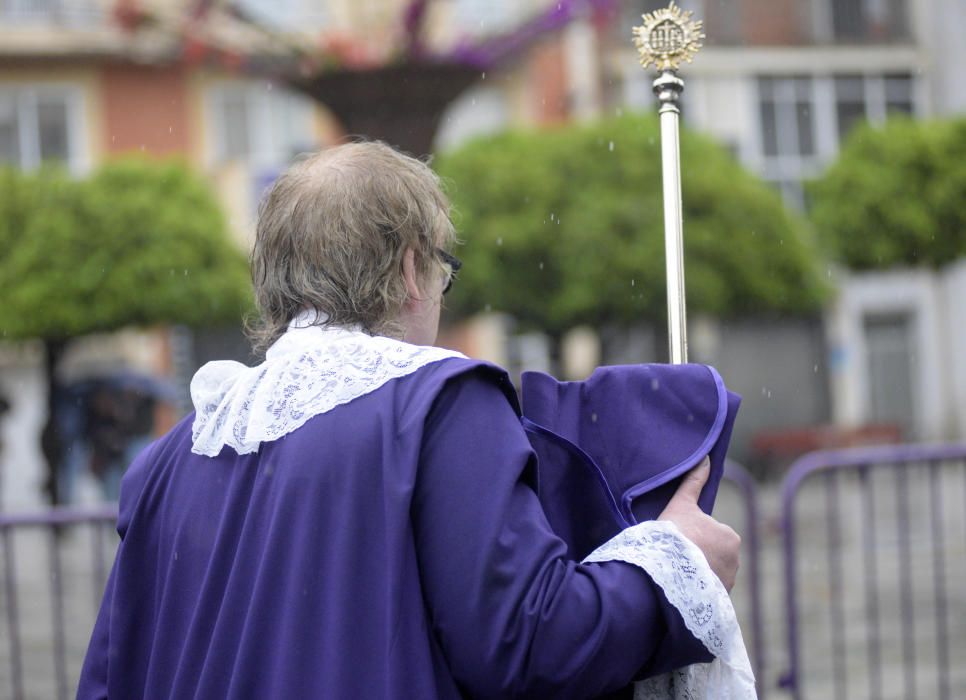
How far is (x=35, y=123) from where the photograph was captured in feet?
66.9

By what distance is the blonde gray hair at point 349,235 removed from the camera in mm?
1685

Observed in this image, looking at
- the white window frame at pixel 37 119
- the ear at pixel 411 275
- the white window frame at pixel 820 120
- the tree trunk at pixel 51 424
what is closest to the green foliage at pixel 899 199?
the white window frame at pixel 820 120

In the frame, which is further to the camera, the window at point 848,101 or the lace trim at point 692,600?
the window at point 848,101

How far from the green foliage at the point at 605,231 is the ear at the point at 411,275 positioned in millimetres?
13003

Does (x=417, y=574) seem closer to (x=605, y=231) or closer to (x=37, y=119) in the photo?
(x=605, y=231)

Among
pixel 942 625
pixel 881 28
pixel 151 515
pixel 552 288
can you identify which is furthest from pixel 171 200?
pixel 881 28

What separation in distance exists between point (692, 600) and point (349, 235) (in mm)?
648

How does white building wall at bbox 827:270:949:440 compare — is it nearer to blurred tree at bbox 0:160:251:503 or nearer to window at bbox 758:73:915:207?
window at bbox 758:73:915:207

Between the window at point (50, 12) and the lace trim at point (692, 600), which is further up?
the window at point (50, 12)

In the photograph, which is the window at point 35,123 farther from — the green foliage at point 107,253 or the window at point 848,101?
the window at point 848,101

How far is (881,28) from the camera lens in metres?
23.9

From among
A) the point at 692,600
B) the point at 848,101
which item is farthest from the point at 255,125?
the point at 692,600

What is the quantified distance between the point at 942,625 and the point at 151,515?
3745mm

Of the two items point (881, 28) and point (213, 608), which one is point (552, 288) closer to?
point (881, 28)
